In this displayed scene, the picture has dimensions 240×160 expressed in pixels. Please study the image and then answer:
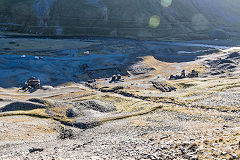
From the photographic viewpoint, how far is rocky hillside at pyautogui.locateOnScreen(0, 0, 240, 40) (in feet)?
514

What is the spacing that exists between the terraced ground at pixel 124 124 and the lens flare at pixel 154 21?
110 meters

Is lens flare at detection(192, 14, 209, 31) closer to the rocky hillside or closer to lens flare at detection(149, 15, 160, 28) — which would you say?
the rocky hillside

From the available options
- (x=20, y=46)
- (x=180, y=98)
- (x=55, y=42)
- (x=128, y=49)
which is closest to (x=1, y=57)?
(x=20, y=46)

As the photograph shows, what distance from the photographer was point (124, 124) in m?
37.5

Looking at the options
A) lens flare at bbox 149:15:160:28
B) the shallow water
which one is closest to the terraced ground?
the shallow water

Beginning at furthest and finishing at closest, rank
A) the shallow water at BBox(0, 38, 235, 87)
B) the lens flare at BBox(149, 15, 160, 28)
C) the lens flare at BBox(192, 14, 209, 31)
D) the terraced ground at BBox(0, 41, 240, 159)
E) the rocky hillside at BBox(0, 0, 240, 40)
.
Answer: the lens flare at BBox(192, 14, 209, 31) → the lens flare at BBox(149, 15, 160, 28) → the rocky hillside at BBox(0, 0, 240, 40) → the shallow water at BBox(0, 38, 235, 87) → the terraced ground at BBox(0, 41, 240, 159)

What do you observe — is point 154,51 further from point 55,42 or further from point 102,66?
point 55,42

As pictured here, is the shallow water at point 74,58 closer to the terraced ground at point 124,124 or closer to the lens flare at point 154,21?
the terraced ground at point 124,124

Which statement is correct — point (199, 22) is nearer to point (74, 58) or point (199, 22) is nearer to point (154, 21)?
point (154, 21)

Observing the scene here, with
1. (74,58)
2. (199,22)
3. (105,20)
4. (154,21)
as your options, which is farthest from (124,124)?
(199,22)

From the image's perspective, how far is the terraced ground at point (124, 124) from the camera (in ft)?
73.8

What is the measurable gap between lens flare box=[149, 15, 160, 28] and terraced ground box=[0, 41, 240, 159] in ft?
360

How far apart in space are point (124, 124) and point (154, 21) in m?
154

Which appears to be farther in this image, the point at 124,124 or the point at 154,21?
the point at 154,21
